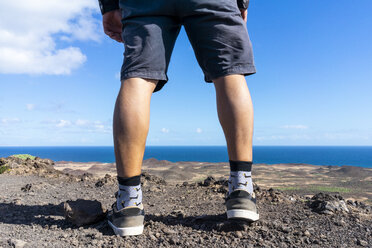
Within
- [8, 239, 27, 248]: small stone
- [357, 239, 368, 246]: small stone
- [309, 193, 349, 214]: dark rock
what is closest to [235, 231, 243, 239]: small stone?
[357, 239, 368, 246]: small stone

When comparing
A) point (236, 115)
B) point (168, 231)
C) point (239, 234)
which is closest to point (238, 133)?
point (236, 115)

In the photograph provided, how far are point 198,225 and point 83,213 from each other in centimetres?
76

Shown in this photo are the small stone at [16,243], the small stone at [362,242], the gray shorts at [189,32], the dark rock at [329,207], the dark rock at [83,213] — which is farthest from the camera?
the dark rock at [329,207]

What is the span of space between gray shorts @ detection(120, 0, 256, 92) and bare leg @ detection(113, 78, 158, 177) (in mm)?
89

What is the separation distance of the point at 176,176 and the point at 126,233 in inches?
311

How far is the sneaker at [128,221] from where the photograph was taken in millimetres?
1646

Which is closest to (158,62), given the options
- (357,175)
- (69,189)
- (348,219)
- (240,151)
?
(240,151)

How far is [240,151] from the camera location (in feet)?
5.75

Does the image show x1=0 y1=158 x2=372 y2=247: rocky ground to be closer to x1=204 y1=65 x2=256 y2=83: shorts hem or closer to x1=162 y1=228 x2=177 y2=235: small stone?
x1=162 y1=228 x2=177 y2=235: small stone

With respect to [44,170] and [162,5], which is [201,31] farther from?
[44,170]

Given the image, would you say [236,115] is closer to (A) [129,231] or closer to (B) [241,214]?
(B) [241,214]

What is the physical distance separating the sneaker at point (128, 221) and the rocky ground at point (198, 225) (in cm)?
4

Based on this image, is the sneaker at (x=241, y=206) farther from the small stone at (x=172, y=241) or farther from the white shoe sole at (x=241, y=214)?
the small stone at (x=172, y=241)

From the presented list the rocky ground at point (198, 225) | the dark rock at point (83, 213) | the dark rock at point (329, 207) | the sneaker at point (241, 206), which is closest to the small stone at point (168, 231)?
the rocky ground at point (198, 225)
